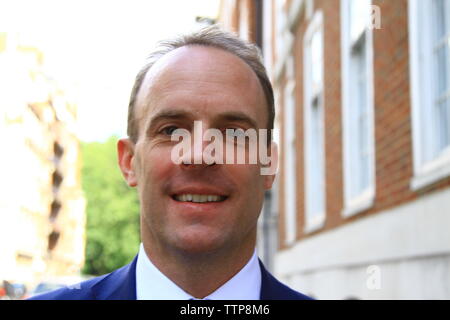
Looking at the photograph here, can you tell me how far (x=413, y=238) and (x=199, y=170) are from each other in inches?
155

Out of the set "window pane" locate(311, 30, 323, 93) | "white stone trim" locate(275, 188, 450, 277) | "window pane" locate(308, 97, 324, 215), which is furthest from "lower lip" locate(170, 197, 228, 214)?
"window pane" locate(308, 97, 324, 215)

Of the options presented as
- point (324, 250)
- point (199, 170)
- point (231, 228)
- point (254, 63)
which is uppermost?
point (254, 63)

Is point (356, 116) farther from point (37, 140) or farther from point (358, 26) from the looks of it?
point (37, 140)

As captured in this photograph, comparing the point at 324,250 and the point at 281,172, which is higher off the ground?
the point at 281,172

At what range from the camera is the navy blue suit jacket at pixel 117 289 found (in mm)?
1677

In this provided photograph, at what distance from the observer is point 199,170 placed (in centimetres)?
155

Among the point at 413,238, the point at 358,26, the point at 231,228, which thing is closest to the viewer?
the point at 231,228

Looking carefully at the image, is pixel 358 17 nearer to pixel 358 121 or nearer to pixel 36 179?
pixel 358 121

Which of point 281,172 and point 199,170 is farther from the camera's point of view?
point 281,172

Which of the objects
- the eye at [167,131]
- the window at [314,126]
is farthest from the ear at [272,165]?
the window at [314,126]

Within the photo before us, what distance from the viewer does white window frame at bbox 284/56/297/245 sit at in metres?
12.7

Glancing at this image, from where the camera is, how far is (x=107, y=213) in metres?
5.59

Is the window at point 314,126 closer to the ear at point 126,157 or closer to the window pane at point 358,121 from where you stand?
the window pane at point 358,121
